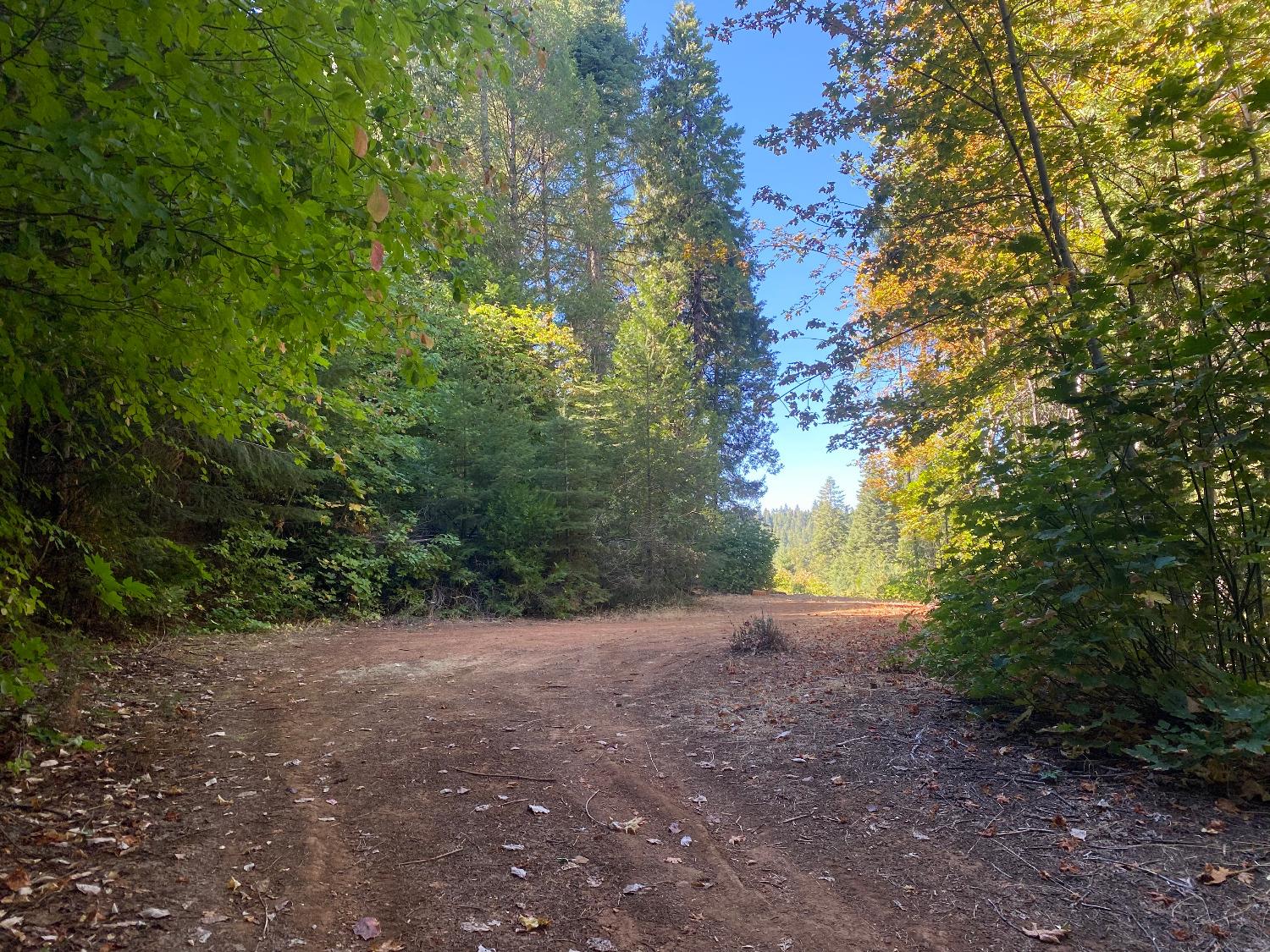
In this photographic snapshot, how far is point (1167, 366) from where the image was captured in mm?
3900

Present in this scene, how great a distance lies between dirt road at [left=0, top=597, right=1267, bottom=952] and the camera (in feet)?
9.14

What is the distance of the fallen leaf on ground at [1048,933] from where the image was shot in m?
2.69

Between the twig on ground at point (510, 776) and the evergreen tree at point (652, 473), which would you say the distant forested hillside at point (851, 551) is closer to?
the evergreen tree at point (652, 473)

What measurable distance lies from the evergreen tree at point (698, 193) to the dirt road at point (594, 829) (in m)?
22.2

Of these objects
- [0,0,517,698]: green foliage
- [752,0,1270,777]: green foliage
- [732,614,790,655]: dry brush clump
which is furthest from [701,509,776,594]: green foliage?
[0,0,517,698]: green foliage

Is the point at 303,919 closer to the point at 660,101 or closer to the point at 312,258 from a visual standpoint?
the point at 312,258

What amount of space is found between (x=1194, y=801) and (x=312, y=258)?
5.41 meters

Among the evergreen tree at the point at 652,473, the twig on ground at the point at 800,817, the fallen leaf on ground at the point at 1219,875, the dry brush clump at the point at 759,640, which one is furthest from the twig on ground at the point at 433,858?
the evergreen tree at the point at 652,473

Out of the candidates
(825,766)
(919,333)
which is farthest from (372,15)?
(919,333)

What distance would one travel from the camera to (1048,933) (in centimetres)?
272

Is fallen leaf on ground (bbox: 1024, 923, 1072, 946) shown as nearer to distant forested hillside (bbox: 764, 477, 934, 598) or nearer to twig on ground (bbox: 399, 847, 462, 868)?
twig on ground (bbox: 399, 847, 462, 868)

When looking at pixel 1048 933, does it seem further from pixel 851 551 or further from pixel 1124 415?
pixel 851 551

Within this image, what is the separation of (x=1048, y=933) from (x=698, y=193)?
2843 cm

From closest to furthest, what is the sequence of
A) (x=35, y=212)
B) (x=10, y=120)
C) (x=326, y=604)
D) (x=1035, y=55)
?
(x=10, y=120) → (x=35, y=212) → (x=1035, y=55) → (x=326, y=604)
